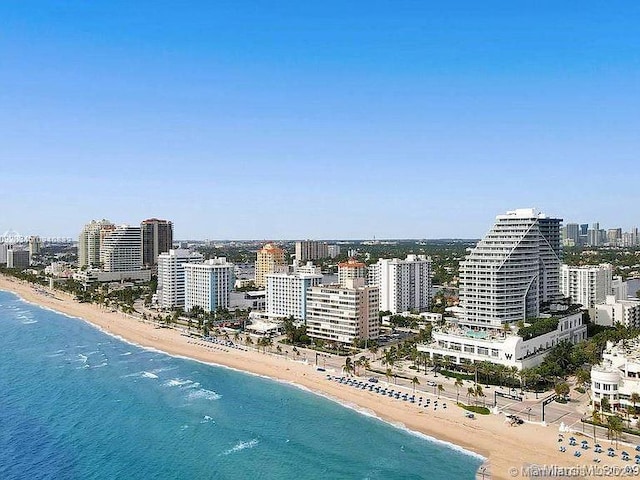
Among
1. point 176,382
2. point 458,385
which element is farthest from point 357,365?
point 176,382

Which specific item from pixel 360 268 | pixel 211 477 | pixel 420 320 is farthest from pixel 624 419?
pixel 360 268

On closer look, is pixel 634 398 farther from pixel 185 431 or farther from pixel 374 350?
pixel 185 431

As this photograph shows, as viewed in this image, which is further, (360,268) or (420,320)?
(360,268)

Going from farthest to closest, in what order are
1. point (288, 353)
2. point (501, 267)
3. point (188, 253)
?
point (188, 253) < point (288, 353) < point (501, 267)

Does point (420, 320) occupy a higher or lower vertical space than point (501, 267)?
lower

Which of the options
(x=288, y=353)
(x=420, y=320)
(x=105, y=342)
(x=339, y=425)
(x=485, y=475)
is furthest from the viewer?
(x=420, y=320)

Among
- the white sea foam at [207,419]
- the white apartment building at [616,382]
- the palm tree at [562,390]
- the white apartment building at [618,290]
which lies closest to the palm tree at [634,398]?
the white apartment building at [616,382]

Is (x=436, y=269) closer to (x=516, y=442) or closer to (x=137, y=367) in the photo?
(x=137, y=367)
